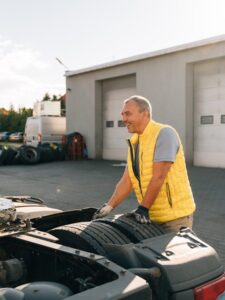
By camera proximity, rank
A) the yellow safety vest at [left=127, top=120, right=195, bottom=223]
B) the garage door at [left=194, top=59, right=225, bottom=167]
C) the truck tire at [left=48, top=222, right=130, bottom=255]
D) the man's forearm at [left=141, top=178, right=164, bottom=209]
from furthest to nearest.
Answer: the garage door at [left=194, top=59, right=225, bottom=167], the yellow safety vest at [left=127, top=120, right=195, bottom=223], the man's forearm at [left=141, top=178, right=164, bottom=209], the truck tire at [left=48, top=222, right=130, bottom=255]

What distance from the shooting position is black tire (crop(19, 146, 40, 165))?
1994 centimetres

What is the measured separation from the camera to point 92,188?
1206 centimetres

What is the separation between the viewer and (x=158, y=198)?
10.5 ft

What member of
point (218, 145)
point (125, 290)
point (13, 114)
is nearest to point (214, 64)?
point (218, 145)

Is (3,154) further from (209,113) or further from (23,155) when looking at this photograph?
(209,113)

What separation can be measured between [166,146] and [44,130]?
20.8m

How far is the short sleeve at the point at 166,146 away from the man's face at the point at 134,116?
159mm

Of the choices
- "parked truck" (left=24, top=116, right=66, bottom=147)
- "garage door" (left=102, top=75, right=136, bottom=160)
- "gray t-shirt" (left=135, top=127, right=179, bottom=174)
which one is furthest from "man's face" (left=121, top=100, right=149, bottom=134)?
"parked truck" (left=24, top=116, right=66, bottom=147)

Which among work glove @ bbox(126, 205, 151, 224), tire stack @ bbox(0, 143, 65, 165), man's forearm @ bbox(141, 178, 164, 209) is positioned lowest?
tire stack @ bbox(0, 143, 65, 165)

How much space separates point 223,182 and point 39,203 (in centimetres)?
992

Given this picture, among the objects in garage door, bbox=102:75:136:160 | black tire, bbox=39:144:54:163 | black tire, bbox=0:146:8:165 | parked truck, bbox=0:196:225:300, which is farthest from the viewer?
garage door, bbox=102:75:136:160

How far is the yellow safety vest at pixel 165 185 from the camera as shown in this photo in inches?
126

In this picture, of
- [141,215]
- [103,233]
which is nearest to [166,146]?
[141,215]

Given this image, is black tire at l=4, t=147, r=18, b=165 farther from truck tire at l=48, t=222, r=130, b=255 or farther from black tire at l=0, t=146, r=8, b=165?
truck tire at l=48, t=222, r=130, b=255
